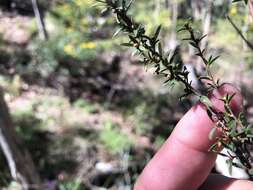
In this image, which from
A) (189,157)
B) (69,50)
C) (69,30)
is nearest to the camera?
(189,157)

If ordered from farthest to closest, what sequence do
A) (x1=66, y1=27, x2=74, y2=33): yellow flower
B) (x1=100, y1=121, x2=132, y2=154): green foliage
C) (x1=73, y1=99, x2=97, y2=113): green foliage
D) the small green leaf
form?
(x1=66, y1=27, x2=74, y2=33): yellow flower
(x1=73, y1=99, x2=97, y2=113): green foliage
(x1=100, y1=121, x2=132, y2=154): green foliage
the small green leaf

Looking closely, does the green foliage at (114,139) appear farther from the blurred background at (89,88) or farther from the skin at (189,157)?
the skin at (189,157)

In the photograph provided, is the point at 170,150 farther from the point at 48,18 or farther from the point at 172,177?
the point at 48,18

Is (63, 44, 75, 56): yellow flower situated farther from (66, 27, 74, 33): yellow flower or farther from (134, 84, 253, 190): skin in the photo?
(134, 84, 253, 190): skin

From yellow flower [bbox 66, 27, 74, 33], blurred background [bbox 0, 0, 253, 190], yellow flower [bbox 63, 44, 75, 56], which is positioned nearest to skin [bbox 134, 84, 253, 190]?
blurred background [bbox 0, 0, 253, 190]

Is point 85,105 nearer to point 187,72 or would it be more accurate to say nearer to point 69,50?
point 69,50

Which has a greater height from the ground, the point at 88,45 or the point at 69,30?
the point at 69,30

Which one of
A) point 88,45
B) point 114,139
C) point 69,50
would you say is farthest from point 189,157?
point 88,45

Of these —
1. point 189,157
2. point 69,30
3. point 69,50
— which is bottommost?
point 69,50
